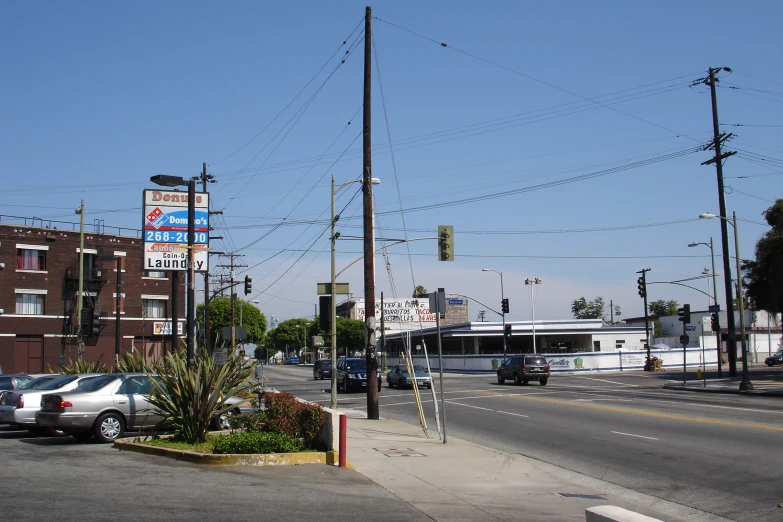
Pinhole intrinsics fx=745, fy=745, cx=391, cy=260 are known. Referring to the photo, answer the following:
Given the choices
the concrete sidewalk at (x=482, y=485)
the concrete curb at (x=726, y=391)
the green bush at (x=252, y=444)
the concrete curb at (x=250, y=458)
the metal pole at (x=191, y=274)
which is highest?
the metal pole at (x=191, y=274)

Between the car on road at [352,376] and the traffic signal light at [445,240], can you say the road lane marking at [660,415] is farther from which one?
the car on road at [352,376]

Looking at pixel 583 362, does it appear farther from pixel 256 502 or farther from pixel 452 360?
pixel 256 502

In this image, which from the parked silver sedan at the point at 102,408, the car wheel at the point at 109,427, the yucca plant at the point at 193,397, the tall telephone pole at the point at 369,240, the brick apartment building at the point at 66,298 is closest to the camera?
the yucca plant at the point at 193,397

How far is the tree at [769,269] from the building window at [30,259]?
163 ft

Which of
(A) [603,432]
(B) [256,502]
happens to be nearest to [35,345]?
(A) [603,432]

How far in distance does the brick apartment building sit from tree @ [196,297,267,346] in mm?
24817

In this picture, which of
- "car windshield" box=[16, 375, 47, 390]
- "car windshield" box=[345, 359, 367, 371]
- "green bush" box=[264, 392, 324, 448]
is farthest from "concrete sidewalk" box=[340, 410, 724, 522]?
"car windshield" box=[345, 359, 367, 371]

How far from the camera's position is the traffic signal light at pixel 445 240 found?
2295 centimetres

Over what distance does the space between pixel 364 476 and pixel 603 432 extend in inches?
355

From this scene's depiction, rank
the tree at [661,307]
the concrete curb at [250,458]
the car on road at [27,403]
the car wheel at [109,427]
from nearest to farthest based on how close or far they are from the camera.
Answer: the concrete curb at [250,458]
the car wheel at [109,427]
the car on road at [27,403]
the tree at [661,307]

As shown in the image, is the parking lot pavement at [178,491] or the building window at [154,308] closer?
the parking lot pavement at [178,491]

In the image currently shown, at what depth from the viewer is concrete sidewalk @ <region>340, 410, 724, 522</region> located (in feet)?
32.9

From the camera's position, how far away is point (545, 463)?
48.3ft

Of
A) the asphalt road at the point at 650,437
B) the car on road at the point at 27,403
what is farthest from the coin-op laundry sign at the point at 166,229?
the asphalt road at the point at 650,437
